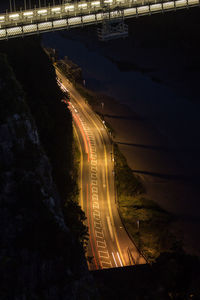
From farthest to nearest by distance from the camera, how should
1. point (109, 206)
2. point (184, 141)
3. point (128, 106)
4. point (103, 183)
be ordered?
point (128, 106) < point (184, 141) < point (103, 183) < point (109, 206)

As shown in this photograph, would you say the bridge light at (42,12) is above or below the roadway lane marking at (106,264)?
above

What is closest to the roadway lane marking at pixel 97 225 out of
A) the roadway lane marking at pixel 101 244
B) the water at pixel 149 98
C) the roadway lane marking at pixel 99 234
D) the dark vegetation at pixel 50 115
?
the roadway lane marking at pixel 99 234

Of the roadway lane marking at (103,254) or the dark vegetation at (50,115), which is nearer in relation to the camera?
the dark vegetation at (50,115)

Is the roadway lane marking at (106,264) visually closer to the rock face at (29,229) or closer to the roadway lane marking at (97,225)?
the roadway lane marking at (97,225)

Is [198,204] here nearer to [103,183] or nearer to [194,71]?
[103,183]

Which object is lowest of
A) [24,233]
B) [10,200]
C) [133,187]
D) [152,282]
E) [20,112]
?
[152,282]

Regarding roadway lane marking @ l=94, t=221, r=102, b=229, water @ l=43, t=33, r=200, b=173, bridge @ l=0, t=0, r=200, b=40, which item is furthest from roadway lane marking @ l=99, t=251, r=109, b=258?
bridge @ l=0, t=0, r=200, b=40

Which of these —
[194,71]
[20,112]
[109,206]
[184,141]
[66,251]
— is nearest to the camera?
[66,251]

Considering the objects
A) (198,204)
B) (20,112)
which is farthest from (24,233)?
(198,204)
